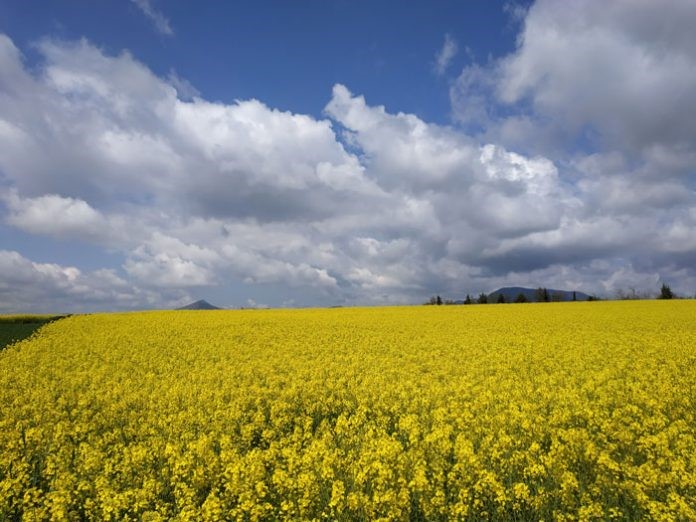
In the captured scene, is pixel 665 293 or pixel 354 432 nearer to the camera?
pixel 354 432

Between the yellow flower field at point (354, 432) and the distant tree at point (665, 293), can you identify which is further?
the distant tree at point (665, 293)

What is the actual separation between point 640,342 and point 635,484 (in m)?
17.7

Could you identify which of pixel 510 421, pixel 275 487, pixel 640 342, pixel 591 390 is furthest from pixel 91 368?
pixel 640 342

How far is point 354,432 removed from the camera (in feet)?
33.1

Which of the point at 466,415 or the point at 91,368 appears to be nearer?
the point at 466,415

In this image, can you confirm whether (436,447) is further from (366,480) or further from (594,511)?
(594,511)

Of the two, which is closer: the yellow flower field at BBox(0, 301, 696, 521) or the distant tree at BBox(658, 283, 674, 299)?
the yellow flower field at BBox(0, 301, 696, 521)

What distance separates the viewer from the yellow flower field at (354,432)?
6.86 m

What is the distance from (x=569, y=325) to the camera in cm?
3133

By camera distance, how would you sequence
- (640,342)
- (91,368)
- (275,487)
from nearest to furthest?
(275,487) < (91,368) < (640,342)

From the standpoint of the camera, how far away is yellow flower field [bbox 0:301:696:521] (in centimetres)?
686

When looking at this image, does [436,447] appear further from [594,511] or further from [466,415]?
A: [594,511]

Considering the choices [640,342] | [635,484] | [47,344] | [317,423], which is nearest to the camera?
[635,484]

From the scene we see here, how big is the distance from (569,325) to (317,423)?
24464 mm
